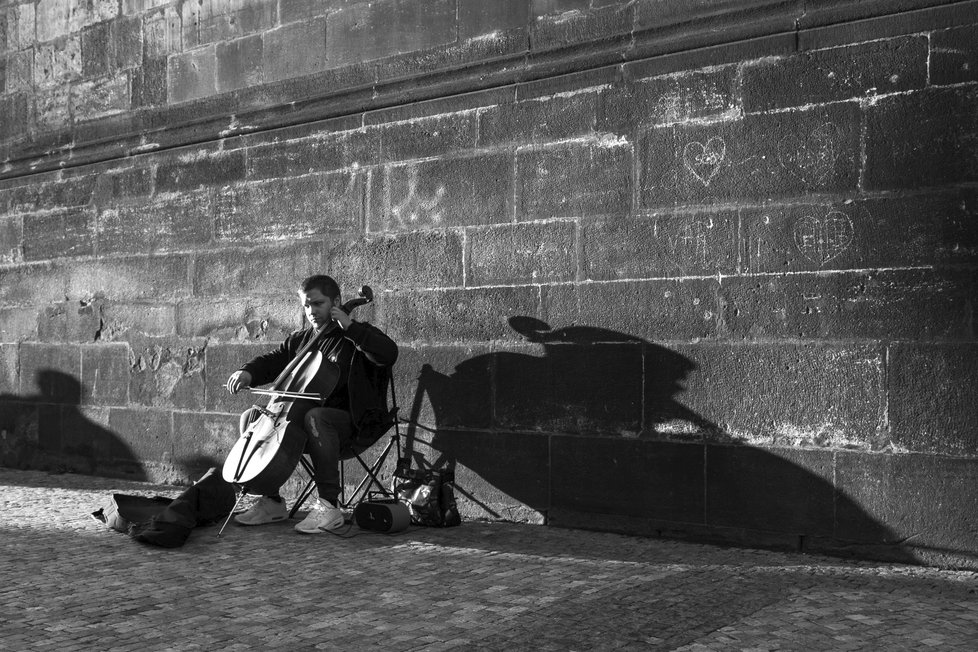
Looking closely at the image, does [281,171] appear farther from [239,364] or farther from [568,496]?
[568,496]

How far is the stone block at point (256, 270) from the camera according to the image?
7426mm

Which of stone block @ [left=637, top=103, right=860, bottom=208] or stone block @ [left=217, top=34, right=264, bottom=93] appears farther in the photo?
stone block @ [left=217, top=34, right=264, bottom=93]

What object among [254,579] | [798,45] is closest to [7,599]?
[254,579]

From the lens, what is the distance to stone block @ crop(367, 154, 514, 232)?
6508 millimetres

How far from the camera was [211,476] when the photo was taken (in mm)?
6238

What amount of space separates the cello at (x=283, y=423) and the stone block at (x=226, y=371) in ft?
4.51

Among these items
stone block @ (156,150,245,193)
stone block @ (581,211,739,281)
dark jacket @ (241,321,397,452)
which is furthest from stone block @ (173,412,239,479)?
stone block @ (581,211,739,281)

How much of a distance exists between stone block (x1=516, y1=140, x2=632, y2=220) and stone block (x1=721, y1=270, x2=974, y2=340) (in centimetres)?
84

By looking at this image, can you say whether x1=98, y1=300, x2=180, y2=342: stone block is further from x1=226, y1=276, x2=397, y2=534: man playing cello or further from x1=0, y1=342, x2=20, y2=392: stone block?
x1=226, y1=276, x2=397, y2=534: man playing cello

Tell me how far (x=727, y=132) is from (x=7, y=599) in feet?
13.3

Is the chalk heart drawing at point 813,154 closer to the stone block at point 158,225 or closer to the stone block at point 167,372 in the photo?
the stone block at point 158,225

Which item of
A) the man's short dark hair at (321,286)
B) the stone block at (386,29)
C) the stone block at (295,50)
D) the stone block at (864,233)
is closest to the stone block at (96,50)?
the stone block at (295,50)

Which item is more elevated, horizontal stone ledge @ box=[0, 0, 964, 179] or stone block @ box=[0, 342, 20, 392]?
horizontal stone ledge @ box=[0, 0, 964, 179]

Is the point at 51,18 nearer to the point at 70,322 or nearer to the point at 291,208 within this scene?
the point at 70,322
